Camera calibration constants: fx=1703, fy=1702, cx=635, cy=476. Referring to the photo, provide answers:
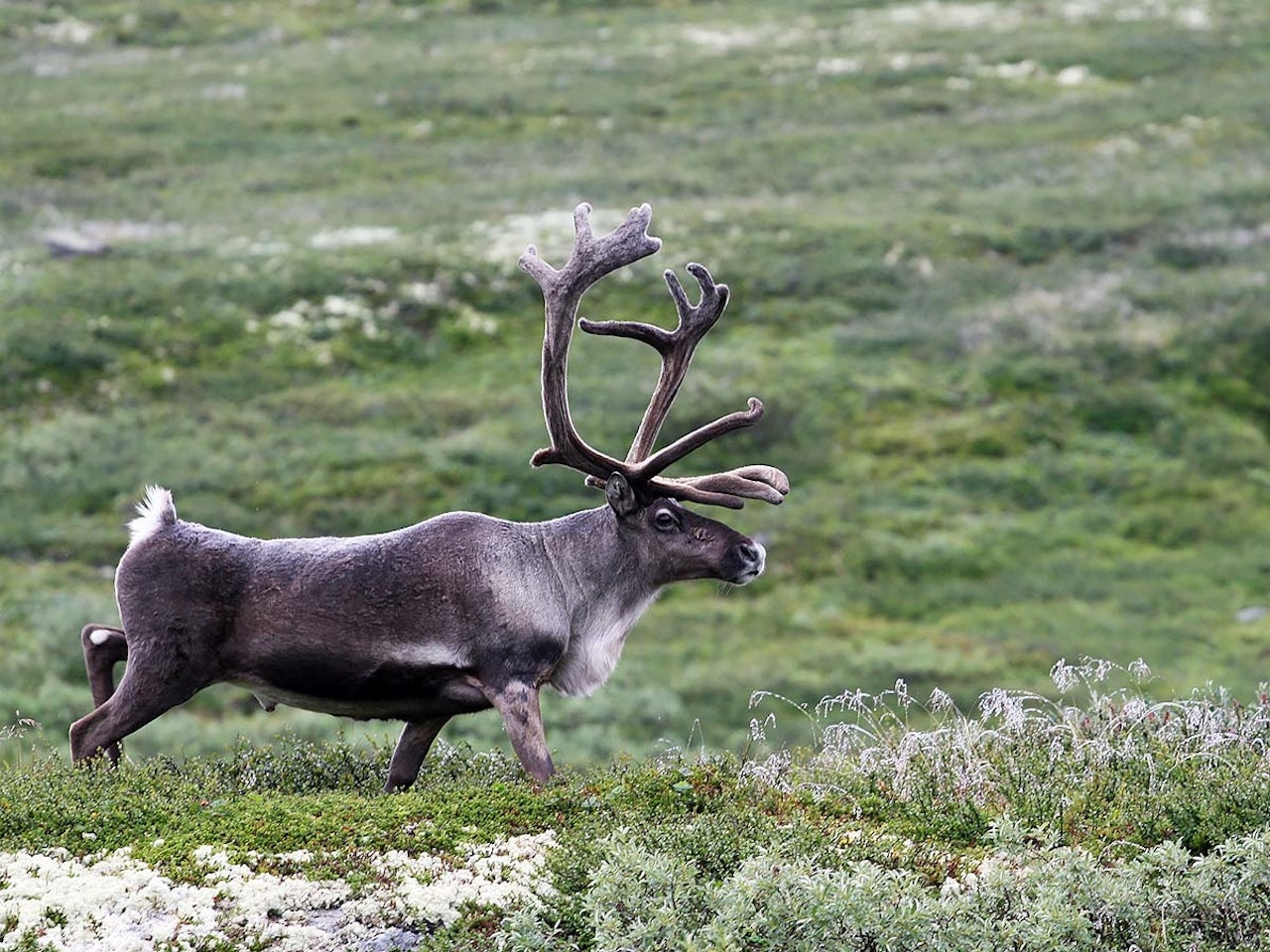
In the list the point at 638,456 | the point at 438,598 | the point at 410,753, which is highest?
the point at 638,456

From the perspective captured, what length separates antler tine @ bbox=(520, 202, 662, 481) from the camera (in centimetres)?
950

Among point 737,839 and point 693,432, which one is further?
point 693,432

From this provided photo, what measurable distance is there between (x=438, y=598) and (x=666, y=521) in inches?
54.3

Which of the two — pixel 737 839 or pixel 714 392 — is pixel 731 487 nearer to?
pixel 737 839

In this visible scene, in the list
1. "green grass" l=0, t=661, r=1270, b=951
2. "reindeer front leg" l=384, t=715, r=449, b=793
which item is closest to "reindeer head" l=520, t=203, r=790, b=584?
"green grass" l=0, t=661, r=1270, b=951

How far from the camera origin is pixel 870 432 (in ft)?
105

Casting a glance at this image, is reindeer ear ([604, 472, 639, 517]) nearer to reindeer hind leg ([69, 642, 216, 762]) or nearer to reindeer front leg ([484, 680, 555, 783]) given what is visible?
reindeer front leg ([484, 680, 555, 783])

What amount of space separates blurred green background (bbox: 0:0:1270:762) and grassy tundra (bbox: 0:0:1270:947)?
0.12 meters

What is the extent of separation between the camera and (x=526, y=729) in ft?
29.1

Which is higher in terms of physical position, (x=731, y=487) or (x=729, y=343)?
(x=731, y=487)

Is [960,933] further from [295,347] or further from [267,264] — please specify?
[267,264]

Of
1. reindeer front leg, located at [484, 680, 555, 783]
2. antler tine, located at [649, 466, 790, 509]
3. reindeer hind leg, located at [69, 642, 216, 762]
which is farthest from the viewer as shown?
antler tine, located at [649, 466, 790, 509]

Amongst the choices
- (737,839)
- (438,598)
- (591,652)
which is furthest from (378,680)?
(737,839)

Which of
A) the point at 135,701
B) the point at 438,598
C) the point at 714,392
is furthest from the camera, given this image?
the point at 714,392
